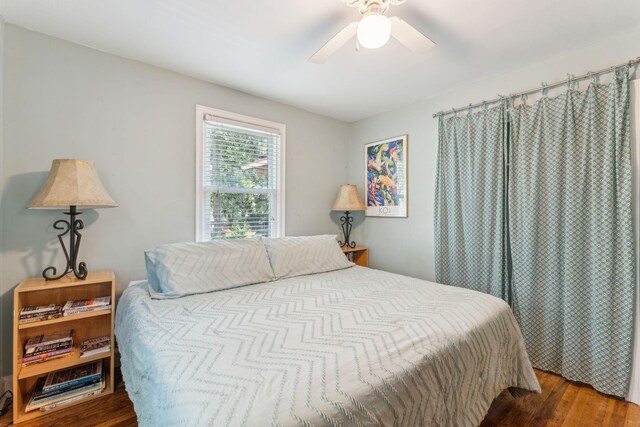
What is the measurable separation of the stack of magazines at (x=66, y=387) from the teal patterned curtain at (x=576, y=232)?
3097 mm

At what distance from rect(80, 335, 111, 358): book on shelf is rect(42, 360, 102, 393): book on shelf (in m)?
0.15

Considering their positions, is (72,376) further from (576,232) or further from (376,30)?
(576,232)

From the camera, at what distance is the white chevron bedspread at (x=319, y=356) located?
2.92ft

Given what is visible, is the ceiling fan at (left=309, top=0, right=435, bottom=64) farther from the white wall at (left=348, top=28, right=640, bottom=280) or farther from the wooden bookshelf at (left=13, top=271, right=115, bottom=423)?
the wooden bookshelf at (left=13, top=271, right=115, bottom=423)

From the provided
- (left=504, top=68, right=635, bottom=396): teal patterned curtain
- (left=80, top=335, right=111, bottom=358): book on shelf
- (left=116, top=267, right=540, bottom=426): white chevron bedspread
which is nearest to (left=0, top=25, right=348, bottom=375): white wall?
(left=80, top=335, right=111, bottom=358): book on shelf

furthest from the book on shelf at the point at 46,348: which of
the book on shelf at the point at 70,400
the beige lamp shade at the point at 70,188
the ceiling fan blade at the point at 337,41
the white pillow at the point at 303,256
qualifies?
the ceiling fan blade at the point at 337,41

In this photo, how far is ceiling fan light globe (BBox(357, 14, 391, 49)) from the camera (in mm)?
1348

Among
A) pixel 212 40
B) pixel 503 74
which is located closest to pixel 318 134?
pixel 212 40

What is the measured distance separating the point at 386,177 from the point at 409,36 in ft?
6.12

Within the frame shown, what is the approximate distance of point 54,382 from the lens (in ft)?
5.88

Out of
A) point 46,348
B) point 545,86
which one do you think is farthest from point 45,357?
point 545,86

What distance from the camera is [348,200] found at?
3.32m

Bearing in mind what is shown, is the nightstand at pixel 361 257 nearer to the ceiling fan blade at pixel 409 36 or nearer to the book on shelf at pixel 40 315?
the ceiling fan blade at pixel 409 36

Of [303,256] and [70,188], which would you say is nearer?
[70,188]
